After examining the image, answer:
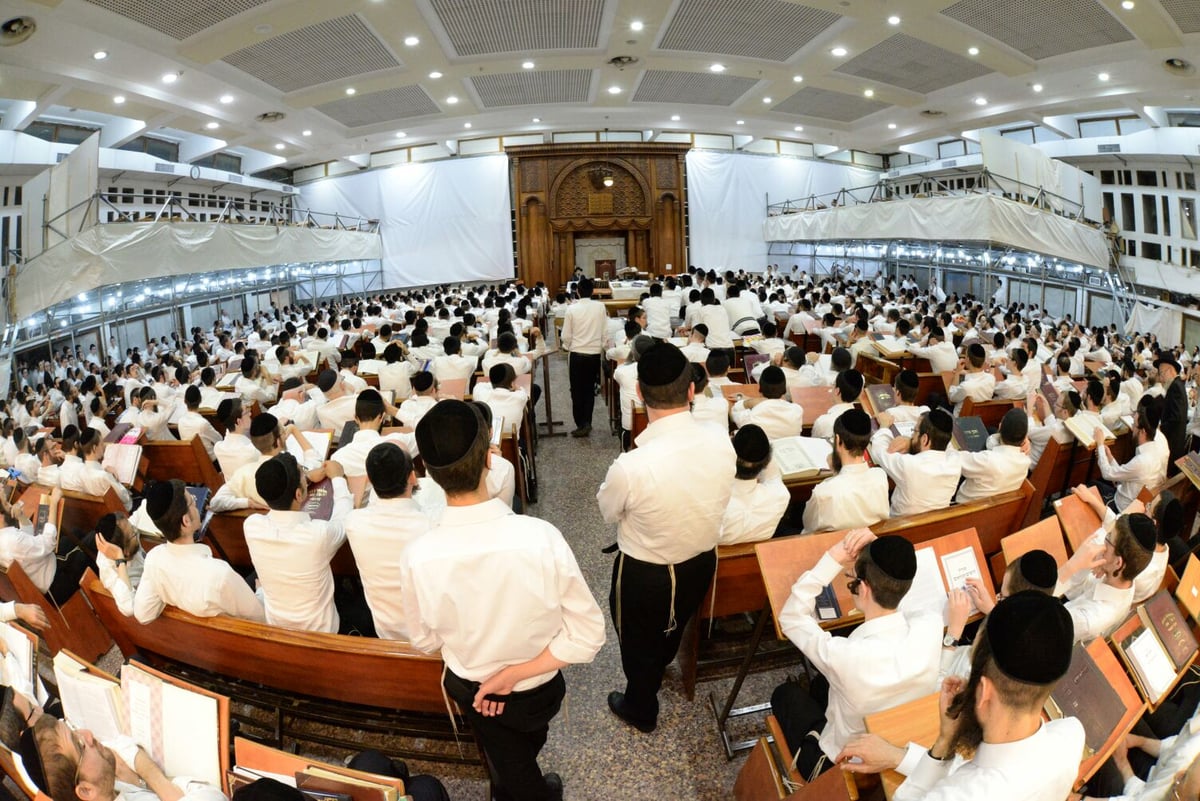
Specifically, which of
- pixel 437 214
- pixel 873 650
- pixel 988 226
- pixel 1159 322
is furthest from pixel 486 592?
pixel 437 214

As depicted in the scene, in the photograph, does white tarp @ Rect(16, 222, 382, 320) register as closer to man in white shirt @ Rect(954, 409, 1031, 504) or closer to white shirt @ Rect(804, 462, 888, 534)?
white shirt @ Rect(804, 462, 888, 534)

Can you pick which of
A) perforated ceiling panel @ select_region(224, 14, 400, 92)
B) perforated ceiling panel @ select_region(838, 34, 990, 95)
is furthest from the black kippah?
perforated ceiling panel @ select_region(838, 34, 990, 95)

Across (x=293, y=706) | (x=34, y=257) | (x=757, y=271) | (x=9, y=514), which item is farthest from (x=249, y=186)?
(x=293, y=706)

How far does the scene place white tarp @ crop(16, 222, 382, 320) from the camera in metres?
8.77

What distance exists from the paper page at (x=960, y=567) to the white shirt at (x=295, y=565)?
278 cm

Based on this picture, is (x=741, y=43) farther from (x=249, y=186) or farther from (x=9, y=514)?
(x=249, y=186)

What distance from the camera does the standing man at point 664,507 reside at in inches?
99.6

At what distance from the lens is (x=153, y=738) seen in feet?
7.14

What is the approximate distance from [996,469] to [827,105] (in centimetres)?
1684

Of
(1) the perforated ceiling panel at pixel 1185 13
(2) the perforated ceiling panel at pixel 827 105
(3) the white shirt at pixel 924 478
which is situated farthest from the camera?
(2) the perforated ceiling panel at pixel 827 105

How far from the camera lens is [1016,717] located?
1.45m

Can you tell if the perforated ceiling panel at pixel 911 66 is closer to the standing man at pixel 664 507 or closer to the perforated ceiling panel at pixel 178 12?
the perforated ceiling panel at pixel 178 12

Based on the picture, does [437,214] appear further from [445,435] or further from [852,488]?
[445,435]

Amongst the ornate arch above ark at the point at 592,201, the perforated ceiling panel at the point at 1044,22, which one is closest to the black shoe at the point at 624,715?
the perforated ceiling panel at the point at 1044,22
